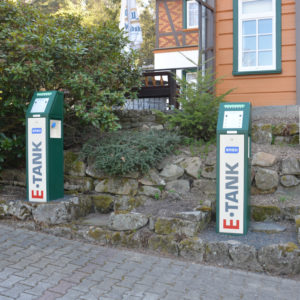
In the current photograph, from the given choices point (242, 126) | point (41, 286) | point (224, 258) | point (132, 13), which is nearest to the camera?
point (41, 286)

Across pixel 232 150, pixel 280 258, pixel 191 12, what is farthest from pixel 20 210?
pixel 191 12

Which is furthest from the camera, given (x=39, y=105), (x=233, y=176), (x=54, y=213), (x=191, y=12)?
(x=191, y=12)

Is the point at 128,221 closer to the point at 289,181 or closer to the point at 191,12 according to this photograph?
the point at 289,181

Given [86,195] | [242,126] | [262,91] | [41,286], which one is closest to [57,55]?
[86,195]

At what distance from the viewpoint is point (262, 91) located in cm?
769

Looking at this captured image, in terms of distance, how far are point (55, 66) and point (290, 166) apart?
13.3 ft

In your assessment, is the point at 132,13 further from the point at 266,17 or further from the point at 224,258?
the point at 224,258

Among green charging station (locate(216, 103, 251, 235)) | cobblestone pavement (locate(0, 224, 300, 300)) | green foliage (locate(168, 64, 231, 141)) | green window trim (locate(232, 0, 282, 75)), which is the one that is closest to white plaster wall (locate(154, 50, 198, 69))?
green window trim (locate(232, 0, 282, 75))

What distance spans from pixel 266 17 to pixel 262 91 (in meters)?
1.61

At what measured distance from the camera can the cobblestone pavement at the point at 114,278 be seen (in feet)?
10.7

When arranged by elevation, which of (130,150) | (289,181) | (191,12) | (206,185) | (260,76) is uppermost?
(191,12)

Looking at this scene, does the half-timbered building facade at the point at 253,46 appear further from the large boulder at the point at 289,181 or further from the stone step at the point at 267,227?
the stone step at the point at 267,227

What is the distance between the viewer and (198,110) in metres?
5.97

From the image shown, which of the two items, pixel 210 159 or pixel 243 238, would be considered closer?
pixel 243 238
